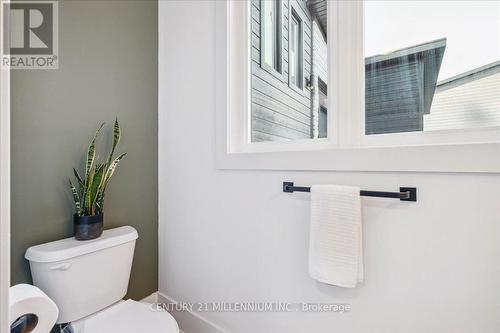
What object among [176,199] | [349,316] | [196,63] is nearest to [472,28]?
[349,316]

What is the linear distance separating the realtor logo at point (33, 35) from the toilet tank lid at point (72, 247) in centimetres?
86

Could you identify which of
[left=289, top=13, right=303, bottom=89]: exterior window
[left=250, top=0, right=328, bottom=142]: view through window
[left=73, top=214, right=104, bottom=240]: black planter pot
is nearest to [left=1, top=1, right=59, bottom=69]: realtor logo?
[left=73, top=214, right=104, bottom=240]: black planter pot

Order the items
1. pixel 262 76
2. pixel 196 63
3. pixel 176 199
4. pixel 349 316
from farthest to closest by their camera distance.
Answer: pixel 176 199 → pixel 196 63 → pixel 262 76 → pixel 349 316

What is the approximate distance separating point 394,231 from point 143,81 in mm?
1650

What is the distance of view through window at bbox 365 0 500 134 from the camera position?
3.10 ft

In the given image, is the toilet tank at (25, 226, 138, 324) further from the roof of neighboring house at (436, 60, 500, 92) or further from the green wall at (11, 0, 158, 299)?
the roof of neighboring house at (436, 60, 500, 92)

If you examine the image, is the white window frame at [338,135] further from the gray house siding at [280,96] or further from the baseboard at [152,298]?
the baseboard at [152,298]

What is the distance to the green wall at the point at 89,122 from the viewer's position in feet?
4.14

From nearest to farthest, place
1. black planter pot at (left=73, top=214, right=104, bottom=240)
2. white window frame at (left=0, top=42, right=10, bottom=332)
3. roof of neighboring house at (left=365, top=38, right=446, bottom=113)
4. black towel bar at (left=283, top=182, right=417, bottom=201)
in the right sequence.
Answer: white window frame at (left=0, top=42, right=10, bottom=332) < black towel bar at (left=283, top=182, right=417, bottom=201) < roof of neighboring house at (left=365, top=38, right=446, bottom=113) < black planter pot at (left=73, top=214, right=104, bottom=240)

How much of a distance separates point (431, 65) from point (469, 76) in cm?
13

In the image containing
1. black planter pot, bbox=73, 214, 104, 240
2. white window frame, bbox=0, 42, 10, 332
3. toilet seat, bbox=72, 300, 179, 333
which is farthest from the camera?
black planter pot, bbox=73, 214, 104, 240

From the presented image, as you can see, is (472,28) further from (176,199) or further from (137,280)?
(137,280)

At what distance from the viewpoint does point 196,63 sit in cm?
161

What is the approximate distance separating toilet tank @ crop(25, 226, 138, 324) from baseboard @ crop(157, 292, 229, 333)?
1.41 feet
